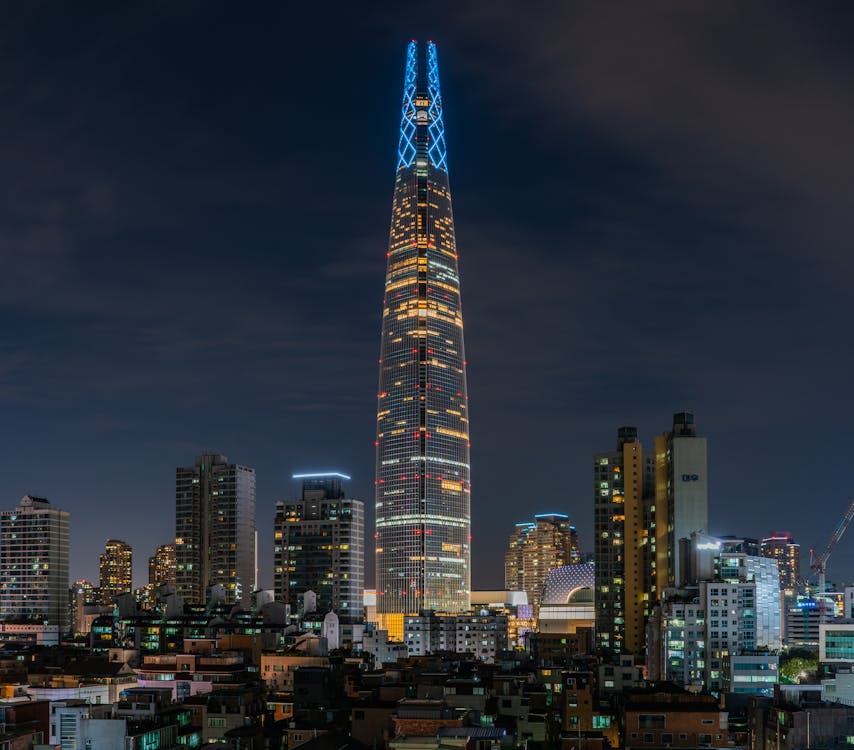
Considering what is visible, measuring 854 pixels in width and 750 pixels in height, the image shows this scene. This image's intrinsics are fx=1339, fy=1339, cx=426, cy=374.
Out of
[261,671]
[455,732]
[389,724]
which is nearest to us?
[455,732]

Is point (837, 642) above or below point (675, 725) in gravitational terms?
below

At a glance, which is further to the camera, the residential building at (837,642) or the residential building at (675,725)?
the residential building at (837,642)

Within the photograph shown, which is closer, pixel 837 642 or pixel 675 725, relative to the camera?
pixel 675 725

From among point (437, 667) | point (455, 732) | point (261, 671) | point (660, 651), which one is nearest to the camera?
point (455, 732)

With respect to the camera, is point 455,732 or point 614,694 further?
point 614,694

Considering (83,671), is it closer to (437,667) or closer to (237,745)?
(437,667)

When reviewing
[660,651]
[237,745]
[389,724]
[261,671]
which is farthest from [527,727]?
[660,651]

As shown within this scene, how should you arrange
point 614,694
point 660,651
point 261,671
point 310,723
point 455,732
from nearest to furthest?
point 455,732 < point 310,723 < point 614,694 < point 261,671 < point 660,651

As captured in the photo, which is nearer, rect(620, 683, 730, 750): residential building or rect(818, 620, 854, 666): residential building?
rect(620, 683, 730, 750): residential building

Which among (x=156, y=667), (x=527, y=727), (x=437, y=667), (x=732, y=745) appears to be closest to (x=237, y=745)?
(x=527, y=727)

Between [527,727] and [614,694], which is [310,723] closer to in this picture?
[527,727]
